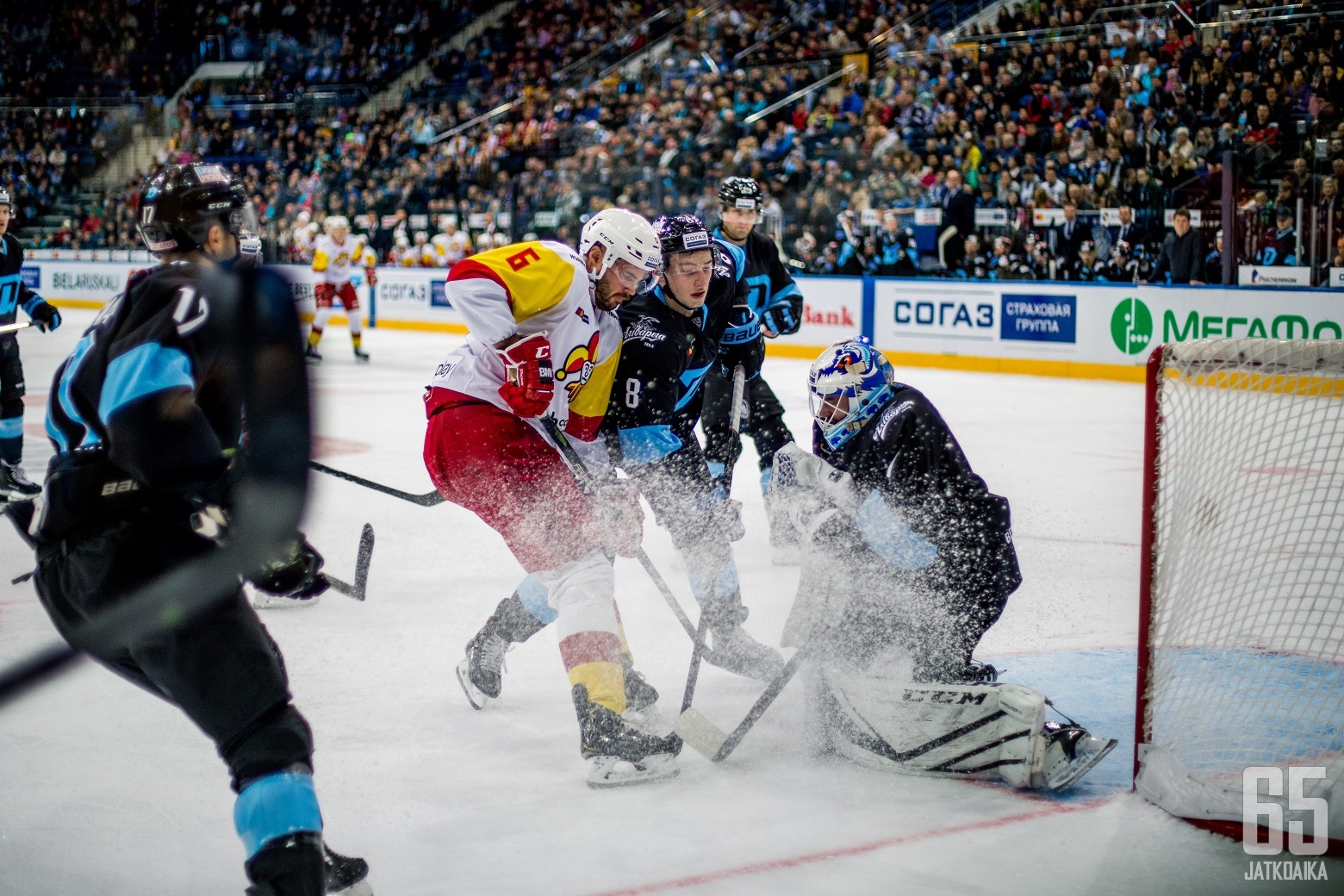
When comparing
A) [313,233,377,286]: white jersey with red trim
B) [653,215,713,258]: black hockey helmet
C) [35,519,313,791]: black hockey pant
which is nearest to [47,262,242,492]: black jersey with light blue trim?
[35,519,313,791]: black hockey pant

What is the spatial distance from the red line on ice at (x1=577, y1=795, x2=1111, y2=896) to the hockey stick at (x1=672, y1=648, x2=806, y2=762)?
50 cm

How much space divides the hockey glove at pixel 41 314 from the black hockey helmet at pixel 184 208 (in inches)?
193

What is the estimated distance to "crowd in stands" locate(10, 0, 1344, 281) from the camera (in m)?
10.1

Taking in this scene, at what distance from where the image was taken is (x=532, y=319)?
2.79 m

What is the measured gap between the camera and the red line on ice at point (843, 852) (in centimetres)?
223

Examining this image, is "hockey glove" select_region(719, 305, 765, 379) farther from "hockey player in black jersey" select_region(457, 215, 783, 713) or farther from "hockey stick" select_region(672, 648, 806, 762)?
"hockey stick" select_region(672, 648, 806, 762)

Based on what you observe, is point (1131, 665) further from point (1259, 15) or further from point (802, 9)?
point (802, 9)

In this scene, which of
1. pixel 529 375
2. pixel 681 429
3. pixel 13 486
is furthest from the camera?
pixel 13 486

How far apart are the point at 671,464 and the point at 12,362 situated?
4.28 metres

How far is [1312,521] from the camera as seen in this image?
4582 mm

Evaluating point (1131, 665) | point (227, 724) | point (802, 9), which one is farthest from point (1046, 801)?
point (802, 9)

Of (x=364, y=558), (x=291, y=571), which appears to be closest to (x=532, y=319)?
(x=291, y=571)

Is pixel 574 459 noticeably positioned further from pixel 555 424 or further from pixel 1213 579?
pixel 1213 579

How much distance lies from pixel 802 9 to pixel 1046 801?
15.6 meters
